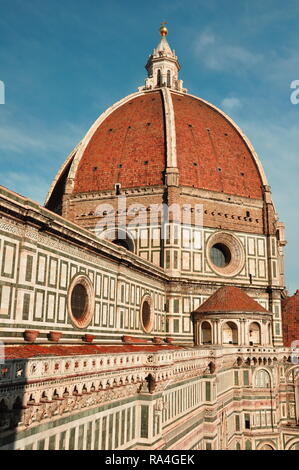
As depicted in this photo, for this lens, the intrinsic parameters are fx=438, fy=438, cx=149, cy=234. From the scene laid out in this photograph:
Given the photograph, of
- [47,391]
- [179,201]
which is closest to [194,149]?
[179,201]

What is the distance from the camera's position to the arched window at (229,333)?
115 feet

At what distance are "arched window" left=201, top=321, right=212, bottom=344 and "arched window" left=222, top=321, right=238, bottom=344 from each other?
128 cm

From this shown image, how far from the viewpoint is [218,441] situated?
25922 millimetres

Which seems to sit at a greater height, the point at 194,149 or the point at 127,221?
the point at 194,149

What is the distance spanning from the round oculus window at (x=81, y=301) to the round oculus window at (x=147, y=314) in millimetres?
8222

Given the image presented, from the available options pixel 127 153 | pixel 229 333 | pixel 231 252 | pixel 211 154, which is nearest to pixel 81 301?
pixel 229 333

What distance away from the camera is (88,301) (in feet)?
77.8

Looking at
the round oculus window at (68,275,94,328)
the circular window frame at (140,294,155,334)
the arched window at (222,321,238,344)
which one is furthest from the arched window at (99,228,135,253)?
the round oculus window at (68,275,94,328)

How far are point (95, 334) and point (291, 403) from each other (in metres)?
22.4

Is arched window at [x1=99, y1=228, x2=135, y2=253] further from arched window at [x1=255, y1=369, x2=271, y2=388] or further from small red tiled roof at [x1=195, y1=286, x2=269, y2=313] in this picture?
arched window at [x1=255, y1=369, x2=271, y2=388]

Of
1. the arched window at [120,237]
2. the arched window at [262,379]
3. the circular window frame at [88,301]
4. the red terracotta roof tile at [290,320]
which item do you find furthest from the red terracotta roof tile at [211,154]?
the circular window frame at [88,301]

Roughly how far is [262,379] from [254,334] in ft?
11.6

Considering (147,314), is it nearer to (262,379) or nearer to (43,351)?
(262,379)

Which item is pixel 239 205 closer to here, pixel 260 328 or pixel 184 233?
pixel 184 233
